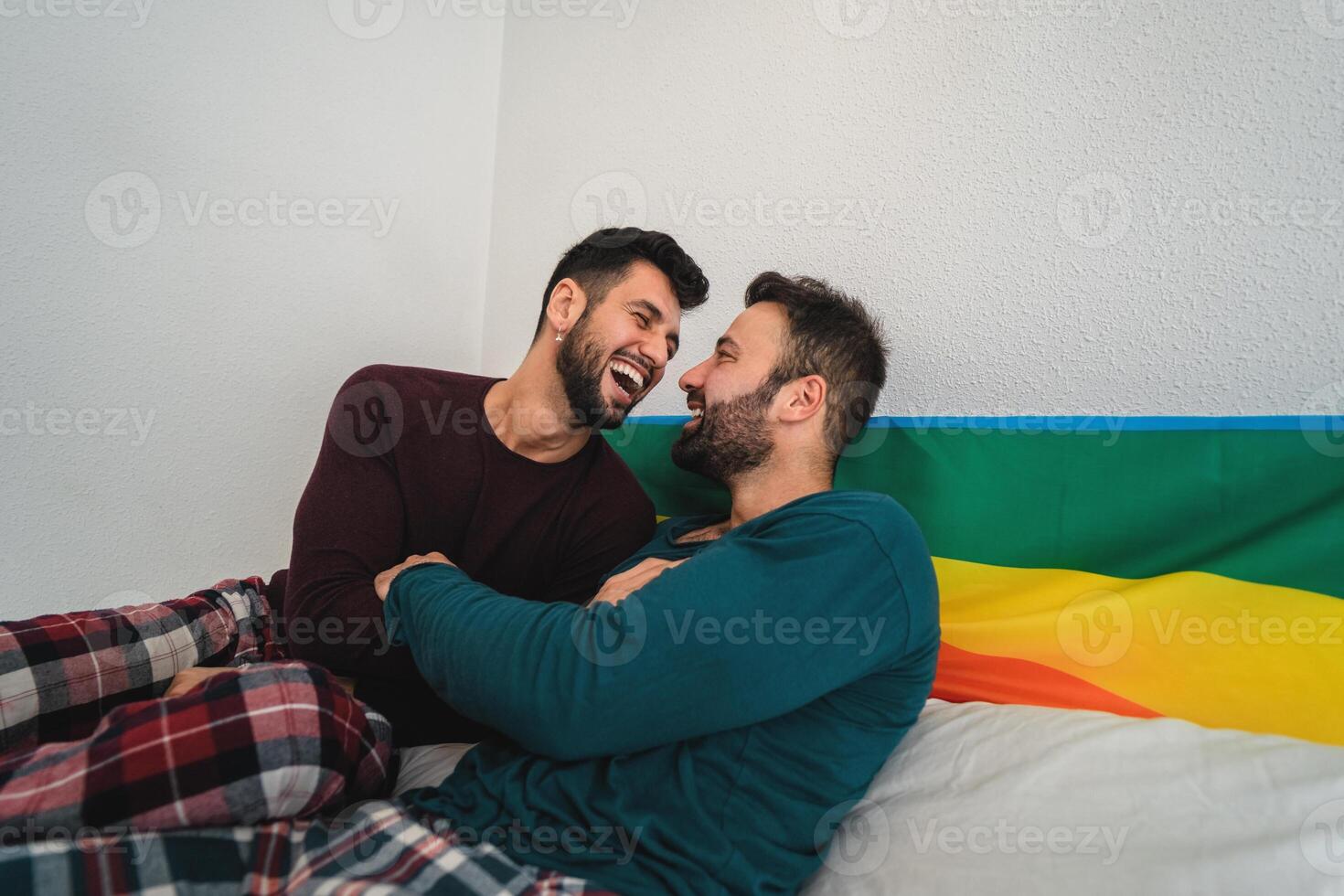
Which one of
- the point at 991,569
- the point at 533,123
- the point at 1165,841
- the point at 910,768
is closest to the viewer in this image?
the point at 1165,841

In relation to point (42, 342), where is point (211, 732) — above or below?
below

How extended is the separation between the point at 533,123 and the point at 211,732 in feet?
6.11

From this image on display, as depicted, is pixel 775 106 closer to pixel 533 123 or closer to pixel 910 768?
pixel 533 123

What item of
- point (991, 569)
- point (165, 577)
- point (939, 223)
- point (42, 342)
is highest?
point (939, 223)

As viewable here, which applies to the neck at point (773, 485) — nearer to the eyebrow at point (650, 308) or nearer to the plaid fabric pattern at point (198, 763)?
the eyebrow at point (650, 308)

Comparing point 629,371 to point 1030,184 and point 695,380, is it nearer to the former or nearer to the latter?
point 695,380

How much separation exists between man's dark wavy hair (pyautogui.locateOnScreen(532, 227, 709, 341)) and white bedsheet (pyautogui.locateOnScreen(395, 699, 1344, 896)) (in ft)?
2.95

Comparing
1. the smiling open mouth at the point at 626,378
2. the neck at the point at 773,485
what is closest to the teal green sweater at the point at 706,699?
the neck at the point at 773,485

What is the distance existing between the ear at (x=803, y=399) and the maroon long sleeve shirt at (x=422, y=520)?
0.35 meters

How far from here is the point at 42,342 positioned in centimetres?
144

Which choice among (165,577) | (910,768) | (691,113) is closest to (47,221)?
(165,577)

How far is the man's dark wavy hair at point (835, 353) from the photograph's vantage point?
1152mm

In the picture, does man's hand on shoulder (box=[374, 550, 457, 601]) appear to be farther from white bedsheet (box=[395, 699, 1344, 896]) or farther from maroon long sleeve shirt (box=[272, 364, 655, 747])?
white bedsheet (box=[395, 699, 1344, 896])

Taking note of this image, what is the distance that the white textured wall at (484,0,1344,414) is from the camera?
91 cm
